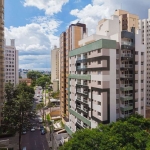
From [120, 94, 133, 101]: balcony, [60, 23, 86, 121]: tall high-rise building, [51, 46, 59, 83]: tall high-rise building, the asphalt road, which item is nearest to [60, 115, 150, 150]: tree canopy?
[120, 94, 133, 101]: balcony

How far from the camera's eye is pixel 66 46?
47.3m

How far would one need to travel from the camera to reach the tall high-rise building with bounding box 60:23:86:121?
44344 millimetres

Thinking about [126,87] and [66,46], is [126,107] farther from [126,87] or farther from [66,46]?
[66,46]

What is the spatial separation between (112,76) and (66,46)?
88.1ft

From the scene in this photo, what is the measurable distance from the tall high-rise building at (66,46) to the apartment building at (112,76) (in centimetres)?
1562

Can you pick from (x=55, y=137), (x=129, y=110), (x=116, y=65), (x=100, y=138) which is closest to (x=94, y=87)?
(x=116, y=65)

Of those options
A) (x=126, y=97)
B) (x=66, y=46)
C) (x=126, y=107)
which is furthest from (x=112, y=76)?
(x=66, y=46)

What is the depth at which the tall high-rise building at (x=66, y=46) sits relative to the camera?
145ft

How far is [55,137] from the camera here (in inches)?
1441

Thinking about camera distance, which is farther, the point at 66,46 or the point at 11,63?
the point at 11,63

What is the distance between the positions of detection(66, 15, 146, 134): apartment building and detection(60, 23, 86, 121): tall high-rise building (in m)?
15.6

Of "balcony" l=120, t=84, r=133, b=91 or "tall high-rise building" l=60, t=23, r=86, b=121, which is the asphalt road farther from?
"balcony" l=120, t=84, r=133, b=91

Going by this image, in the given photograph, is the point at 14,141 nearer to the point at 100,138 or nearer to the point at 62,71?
the point at 62,71

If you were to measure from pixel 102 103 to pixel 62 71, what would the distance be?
1122 inches
